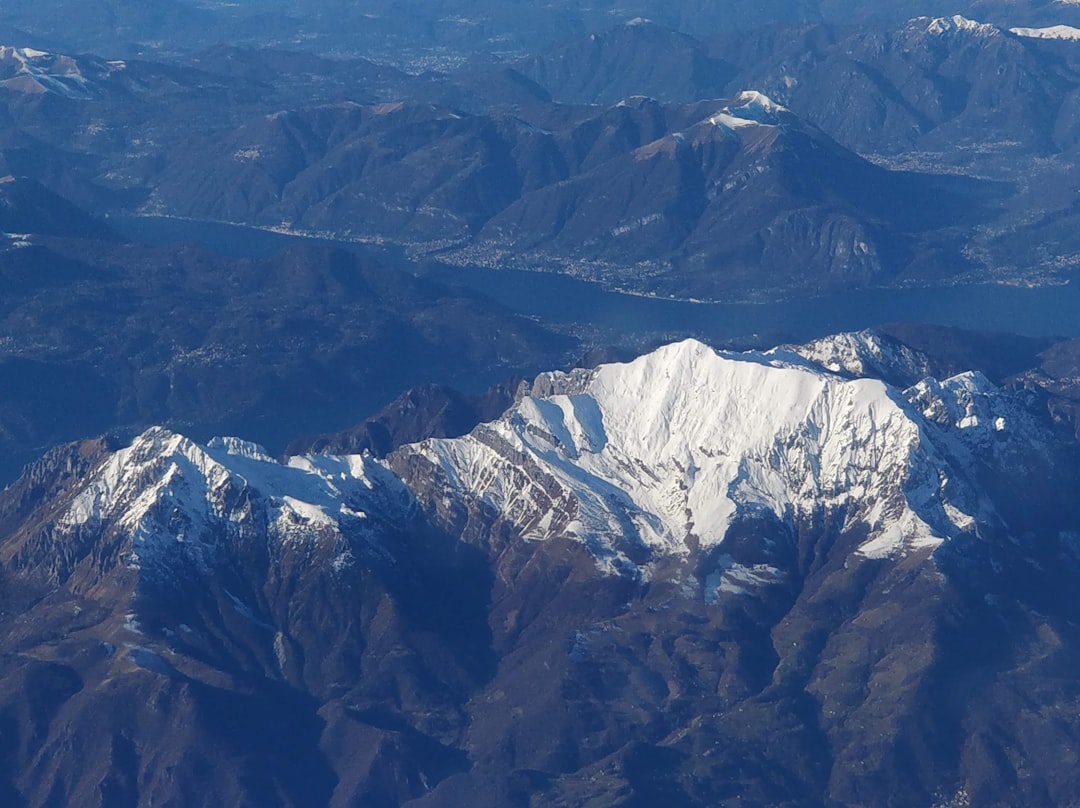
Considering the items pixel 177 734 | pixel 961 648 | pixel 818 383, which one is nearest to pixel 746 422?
pixel 818 383

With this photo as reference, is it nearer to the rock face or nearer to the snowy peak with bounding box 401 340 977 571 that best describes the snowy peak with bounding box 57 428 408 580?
the rock face

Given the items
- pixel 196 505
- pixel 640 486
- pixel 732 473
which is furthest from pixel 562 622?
pixel 196 505

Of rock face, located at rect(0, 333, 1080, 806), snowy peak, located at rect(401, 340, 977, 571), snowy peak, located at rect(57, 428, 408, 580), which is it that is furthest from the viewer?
snowy peak, located at rect(401, 340, 977, 571)

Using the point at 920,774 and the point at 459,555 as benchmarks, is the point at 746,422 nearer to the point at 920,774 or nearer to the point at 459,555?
the point at 459,555

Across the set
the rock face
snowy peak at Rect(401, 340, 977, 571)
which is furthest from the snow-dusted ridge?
the rock face

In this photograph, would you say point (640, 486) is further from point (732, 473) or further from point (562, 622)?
point (562, 622)
